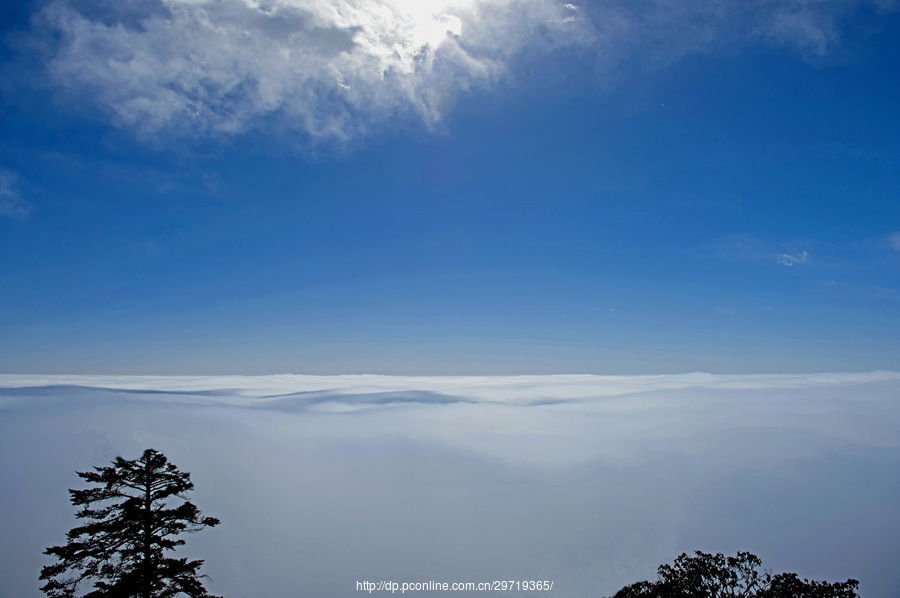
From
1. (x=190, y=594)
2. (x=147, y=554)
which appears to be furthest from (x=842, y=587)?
(x=147, y=554)

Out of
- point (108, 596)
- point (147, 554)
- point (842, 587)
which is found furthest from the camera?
point (842, 587)

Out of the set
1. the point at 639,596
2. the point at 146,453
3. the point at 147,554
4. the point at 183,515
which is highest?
the point at 146,453

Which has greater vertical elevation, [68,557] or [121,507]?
[121,507]

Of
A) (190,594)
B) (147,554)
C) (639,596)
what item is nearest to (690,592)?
(639,596)

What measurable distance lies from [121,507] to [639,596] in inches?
996

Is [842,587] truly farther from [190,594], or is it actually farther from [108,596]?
[108,596]

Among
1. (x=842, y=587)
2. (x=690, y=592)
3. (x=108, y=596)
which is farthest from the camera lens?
(x=690, y=592)

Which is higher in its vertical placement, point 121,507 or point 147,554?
point 121,507

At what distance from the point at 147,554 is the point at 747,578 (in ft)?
91.8

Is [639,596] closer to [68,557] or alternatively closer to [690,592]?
[690,592]

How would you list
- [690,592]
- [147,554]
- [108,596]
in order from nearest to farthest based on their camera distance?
[108,596], [147,554], [690,592]

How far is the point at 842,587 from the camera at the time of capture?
754 inches

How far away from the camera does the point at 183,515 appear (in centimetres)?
1483

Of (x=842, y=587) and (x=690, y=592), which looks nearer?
(x=842, y=587)
